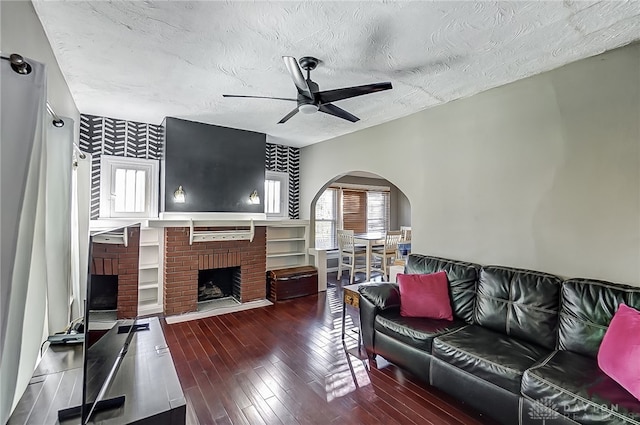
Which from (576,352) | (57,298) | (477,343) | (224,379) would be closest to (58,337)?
(57,298)

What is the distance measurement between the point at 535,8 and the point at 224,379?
3.48 m

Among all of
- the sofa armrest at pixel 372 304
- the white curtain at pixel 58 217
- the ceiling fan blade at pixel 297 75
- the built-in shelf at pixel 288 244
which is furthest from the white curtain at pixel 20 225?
the built-in shelf at pixel 288 244

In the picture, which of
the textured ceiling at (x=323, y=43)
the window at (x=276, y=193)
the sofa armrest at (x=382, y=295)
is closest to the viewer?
the textured ceiling at (x=323, y=43)

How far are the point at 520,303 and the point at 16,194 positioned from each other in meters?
3.18

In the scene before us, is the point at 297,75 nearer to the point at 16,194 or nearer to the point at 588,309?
the point at 16,194

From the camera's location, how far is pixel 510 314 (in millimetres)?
2504

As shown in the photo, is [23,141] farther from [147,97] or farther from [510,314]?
[510,314]

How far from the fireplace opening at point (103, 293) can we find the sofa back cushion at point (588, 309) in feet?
9.47

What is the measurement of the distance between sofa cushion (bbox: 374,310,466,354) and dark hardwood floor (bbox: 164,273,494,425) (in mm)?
377

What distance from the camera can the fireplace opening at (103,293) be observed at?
51.1 inches

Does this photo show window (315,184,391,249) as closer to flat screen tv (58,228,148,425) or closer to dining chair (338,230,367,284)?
dining chair (338,230,367,284)

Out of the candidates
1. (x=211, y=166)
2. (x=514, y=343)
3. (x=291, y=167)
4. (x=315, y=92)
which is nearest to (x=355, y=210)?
(x=291, y=167)

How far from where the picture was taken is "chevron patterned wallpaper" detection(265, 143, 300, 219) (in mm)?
5830

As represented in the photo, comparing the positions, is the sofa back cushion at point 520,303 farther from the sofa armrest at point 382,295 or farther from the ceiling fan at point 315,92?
the ceiling fan at point 315,92
